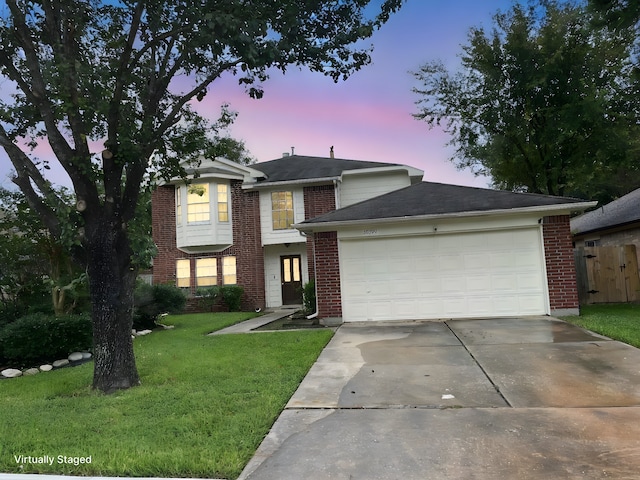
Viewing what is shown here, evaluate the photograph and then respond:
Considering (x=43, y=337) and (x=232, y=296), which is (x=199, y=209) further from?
(x=43, y=337)

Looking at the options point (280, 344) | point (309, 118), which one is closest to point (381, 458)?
point (280, 344)

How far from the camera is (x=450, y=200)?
1136 cm

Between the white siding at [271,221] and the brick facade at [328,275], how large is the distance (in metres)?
6.01

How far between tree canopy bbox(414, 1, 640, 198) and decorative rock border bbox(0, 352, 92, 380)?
48.6ft

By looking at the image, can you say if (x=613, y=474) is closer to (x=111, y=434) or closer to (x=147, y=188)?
(x=111, y=434)

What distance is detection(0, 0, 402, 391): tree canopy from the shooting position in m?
5.71

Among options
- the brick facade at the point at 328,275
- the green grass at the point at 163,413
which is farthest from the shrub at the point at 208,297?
the green grass at the point at 163,413

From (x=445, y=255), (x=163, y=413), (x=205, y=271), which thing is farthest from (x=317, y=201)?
(x=163, y=413)

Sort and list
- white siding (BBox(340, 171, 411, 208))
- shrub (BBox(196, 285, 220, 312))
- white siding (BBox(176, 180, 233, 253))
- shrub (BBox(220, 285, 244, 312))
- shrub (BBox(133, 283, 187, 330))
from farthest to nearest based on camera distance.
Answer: white siding (BBox(340, 171, 411, 208))
white siding (BBox(176, 180, 233, 253))
shrub (BBox(196, 285, 220, 312))
shrub (BBox(220, 285, 244, 312))
shrub (BBox(133, 283, 187, 330))

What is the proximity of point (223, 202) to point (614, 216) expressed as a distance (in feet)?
48.3

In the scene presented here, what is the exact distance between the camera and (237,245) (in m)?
17.4

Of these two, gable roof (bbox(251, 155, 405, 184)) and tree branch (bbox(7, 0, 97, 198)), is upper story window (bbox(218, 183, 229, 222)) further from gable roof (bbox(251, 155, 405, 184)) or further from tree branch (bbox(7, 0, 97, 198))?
tree branch (bbox(7, 0, 97, 198))

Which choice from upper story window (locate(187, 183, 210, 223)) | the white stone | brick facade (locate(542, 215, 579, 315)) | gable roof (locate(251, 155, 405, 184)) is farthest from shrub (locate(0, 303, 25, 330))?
brick facade (locate(542, 215, 579, 315))

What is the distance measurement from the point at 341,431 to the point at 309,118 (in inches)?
595
